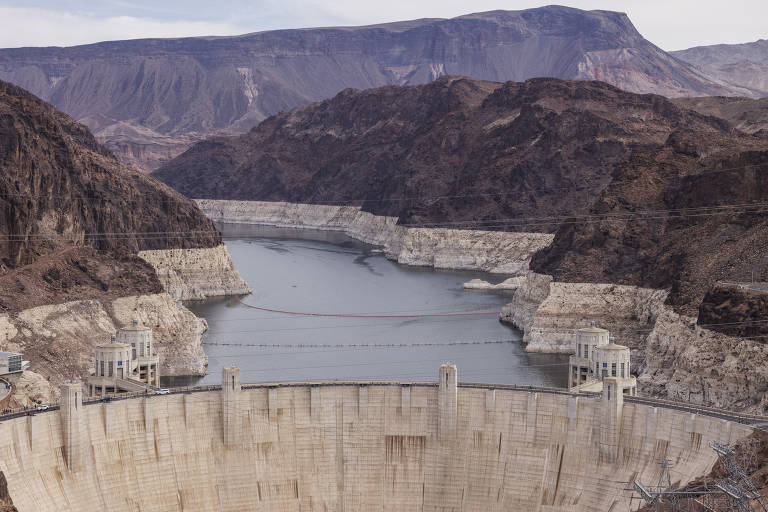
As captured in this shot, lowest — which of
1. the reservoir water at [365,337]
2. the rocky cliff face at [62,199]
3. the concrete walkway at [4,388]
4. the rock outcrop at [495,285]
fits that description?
the rock outcrop at [495,285]

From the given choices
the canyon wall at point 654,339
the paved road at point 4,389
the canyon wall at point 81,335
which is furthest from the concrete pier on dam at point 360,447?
the canyon wall at point 654,339

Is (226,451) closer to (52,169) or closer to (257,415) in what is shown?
(257,415)

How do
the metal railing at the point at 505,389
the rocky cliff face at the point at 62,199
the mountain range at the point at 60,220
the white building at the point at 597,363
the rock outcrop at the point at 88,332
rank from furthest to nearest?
the rocky cliff face at the point at 62,199
the mountain range at the point at 60,220
the rock outcrop at the point at 88,332
the white building at the point at 597,363
the metal railing at the point at 505,389

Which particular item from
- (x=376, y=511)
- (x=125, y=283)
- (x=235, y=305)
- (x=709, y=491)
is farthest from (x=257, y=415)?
(x=235, y=305)

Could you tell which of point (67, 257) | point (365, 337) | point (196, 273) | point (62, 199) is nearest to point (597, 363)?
point (365, 337)

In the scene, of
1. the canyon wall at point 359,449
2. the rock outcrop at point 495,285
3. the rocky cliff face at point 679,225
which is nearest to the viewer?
the canyon wall at point 359,449

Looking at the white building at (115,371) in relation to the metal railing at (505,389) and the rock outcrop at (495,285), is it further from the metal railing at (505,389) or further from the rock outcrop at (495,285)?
the rock outcrop at (495,285)

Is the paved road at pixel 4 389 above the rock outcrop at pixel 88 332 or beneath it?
above

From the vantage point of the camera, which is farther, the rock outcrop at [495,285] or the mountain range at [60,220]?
the rock outcrop at [495,285]
